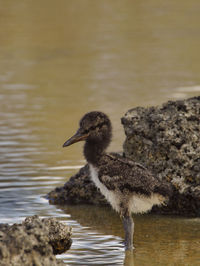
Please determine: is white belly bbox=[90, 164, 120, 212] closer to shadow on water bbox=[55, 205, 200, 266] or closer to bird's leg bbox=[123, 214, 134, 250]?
bird's leg bbox=[123, 214, 134, 250]

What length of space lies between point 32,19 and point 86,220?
2094 cm

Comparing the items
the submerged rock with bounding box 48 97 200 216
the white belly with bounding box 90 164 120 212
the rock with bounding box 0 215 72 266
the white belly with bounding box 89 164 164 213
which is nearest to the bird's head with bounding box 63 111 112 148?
the white belly with bounding box 90 164 120 212

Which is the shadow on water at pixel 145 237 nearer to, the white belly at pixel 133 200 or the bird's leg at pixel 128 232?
the bird's leg at pixel 128 232

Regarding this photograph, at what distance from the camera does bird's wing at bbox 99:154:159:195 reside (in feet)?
27.2

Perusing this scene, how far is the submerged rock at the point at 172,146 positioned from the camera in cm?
927

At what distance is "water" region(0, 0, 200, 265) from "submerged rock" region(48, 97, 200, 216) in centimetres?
29

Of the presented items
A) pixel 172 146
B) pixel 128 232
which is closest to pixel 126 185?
pixel 128 232

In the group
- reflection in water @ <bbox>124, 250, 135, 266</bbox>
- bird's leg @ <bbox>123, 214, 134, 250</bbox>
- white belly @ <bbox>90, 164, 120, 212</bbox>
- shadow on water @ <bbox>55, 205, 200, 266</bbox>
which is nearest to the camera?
reflection in water @ <bbox>124, 250, 135, 266</bbox>

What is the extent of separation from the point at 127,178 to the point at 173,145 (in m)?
1.22

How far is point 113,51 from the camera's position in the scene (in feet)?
75.2

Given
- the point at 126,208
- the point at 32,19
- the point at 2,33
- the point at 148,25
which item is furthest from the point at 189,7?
the point at 126,208

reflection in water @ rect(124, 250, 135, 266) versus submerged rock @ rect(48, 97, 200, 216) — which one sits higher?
submerged rock @ rect(48, 97, 200, 216)

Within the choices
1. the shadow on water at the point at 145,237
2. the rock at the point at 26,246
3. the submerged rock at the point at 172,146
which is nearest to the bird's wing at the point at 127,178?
the shadow on water at the point at 145,237

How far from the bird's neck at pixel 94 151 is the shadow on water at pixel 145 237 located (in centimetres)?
90
